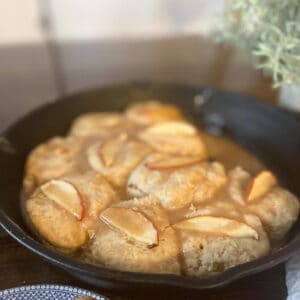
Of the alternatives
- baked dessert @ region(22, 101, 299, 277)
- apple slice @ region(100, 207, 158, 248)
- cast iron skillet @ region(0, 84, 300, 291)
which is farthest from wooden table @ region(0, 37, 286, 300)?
apple slice @ region(100, 207, 158, 248)

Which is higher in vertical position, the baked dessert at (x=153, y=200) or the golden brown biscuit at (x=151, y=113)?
the golden brown biscuit at (x=151, y=113)

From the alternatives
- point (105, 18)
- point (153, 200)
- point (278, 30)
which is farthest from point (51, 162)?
point (105, 18)

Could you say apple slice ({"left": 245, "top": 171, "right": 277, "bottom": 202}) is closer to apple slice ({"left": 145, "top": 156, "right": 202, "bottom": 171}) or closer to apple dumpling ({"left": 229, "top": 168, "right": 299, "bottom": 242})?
apple dumpling ({"left": 229, "top": 168, "right": 299, "bottom": 242})

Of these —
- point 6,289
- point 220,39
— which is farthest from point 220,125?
point 6,289

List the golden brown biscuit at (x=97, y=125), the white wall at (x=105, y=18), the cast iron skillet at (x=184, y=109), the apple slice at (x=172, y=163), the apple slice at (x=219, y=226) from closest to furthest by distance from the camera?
the cast iron skillet at (x=184, y=109)
the apple slice at (x=219, y=226)
the apple slice at (x=172, y=163)
the golden brown biscuit at (x=97, y=125)
the white wall at (x=105, y=18)

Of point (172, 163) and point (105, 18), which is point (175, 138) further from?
point (105, 18)

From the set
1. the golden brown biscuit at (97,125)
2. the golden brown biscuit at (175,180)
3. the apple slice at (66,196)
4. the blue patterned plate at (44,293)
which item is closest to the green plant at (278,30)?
the golden brown biscuit at (175,180)

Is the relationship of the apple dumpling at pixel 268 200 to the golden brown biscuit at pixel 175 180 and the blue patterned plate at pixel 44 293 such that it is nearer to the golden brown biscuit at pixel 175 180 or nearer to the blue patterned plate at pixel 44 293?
the golden brown biscuit at pixel 175 180
